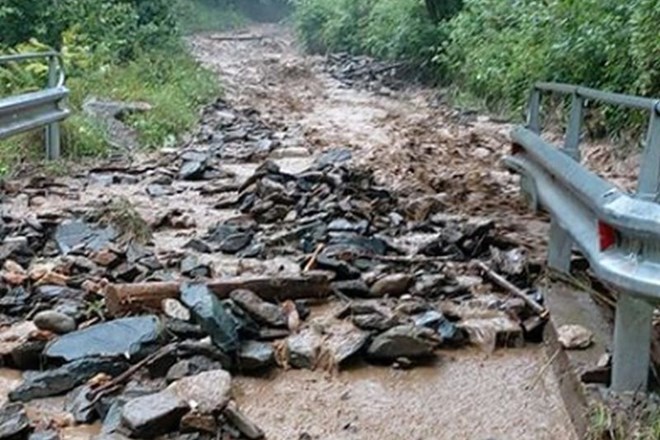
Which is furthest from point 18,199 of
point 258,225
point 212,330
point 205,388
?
point 205,388

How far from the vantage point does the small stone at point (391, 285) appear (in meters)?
4.58

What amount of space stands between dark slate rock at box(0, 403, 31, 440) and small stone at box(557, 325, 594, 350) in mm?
2137

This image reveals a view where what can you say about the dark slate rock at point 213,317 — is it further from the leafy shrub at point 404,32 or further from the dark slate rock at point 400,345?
the leafy shrub at point 404,32

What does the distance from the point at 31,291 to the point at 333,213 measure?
2311 mm

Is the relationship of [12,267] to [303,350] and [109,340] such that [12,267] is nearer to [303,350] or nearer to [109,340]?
[109,340]

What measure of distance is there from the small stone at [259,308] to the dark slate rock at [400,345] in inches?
19.3

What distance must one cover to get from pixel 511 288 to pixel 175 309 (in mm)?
1720

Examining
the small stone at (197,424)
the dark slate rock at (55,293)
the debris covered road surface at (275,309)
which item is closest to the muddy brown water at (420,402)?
the debris covered road surface at (275,309)

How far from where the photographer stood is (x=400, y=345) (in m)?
3.85

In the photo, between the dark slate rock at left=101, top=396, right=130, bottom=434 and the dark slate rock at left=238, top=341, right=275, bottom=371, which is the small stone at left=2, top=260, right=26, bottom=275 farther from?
the dark slate rock at left=101, top=396, right=130, bottom=434

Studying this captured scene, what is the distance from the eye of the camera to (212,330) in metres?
3.76

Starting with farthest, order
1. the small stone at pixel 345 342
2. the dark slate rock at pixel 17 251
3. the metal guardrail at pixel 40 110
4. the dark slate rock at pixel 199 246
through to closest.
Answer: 1. the metal guardrail at pixel 40 110
2. the dark slate rock at pixel 199 246
3. the dark slate rock at pixel 17 251
4. the small stone at pixel 345 342

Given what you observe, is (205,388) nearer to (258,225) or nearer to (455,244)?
(455,244)

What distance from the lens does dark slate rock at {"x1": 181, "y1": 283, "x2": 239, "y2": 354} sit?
3727 millimetres
